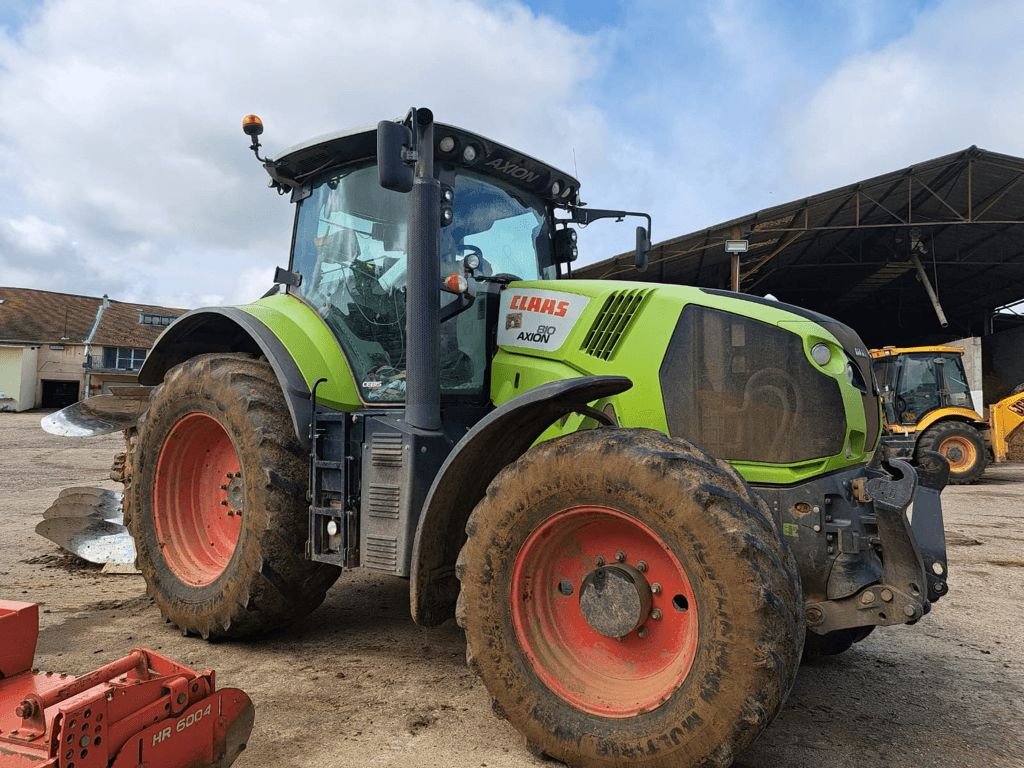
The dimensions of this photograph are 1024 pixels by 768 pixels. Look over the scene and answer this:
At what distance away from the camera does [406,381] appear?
3215mm

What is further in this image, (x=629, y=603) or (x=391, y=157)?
(x=391, y=157)

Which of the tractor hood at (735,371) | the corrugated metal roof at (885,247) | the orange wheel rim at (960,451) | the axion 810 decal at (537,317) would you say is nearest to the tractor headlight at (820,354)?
the tractor hood at (735,371)

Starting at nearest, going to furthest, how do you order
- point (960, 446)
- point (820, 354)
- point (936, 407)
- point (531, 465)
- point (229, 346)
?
point (531, 465)
point (820, 354)
point (229, 346)
point (960, 446)
point (936, 407)

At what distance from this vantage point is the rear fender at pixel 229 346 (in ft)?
11.5

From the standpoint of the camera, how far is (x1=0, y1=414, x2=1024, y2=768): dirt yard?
2.58 metres

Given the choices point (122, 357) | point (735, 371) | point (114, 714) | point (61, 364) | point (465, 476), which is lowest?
point (114, 714)

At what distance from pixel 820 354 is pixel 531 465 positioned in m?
1.21

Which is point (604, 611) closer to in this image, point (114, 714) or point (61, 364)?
point (114, 714)

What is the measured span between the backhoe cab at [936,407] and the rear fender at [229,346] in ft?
37.3

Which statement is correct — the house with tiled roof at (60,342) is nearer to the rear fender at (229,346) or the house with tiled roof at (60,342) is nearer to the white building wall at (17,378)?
the white building wall at (17,378)

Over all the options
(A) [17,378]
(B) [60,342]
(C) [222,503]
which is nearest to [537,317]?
(C) [222,503]

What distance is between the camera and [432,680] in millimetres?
3221

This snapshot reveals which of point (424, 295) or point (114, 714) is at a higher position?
point (424, 295)

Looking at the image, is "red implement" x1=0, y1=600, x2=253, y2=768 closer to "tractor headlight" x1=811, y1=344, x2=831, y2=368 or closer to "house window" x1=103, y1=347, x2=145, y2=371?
"tractor headlight" x1=811, y1=344, x2=831, y2=368
